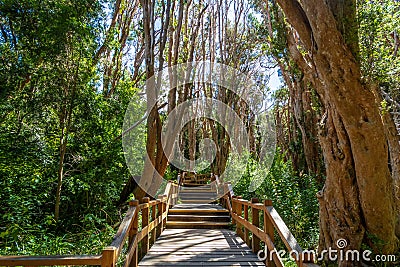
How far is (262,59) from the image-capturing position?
17578 millimetres

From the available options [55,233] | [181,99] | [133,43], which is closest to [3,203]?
[55,233]

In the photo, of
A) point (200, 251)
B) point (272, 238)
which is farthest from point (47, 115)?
point (272, 238)

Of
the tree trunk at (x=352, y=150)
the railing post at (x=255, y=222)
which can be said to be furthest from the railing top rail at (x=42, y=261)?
the tree trunk at (x=352, y=150)

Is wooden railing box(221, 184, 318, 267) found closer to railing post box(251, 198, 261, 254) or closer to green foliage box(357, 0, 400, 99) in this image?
railing post box(251, 198, 261, 254)

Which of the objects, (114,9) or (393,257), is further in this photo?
(114,9)

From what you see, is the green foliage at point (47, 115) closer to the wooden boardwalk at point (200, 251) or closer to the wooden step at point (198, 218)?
the wooden boardwalk at point (200, 251)

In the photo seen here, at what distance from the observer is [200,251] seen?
4945 millimetres

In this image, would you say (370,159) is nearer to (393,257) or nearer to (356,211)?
(356,211)

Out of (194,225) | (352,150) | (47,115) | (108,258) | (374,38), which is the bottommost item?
(194,225)

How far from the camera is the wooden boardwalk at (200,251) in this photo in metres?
4.27

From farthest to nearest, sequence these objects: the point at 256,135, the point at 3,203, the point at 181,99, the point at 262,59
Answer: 1. the point at 256,135
2. the point at 262,59
3. the point at 181,99
4. the point at 3,203

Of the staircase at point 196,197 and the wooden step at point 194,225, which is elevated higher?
the staircase at point 196,197

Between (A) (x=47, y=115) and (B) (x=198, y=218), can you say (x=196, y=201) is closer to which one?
(B) (x=198, y=218)

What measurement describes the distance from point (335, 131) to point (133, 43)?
14269mm
